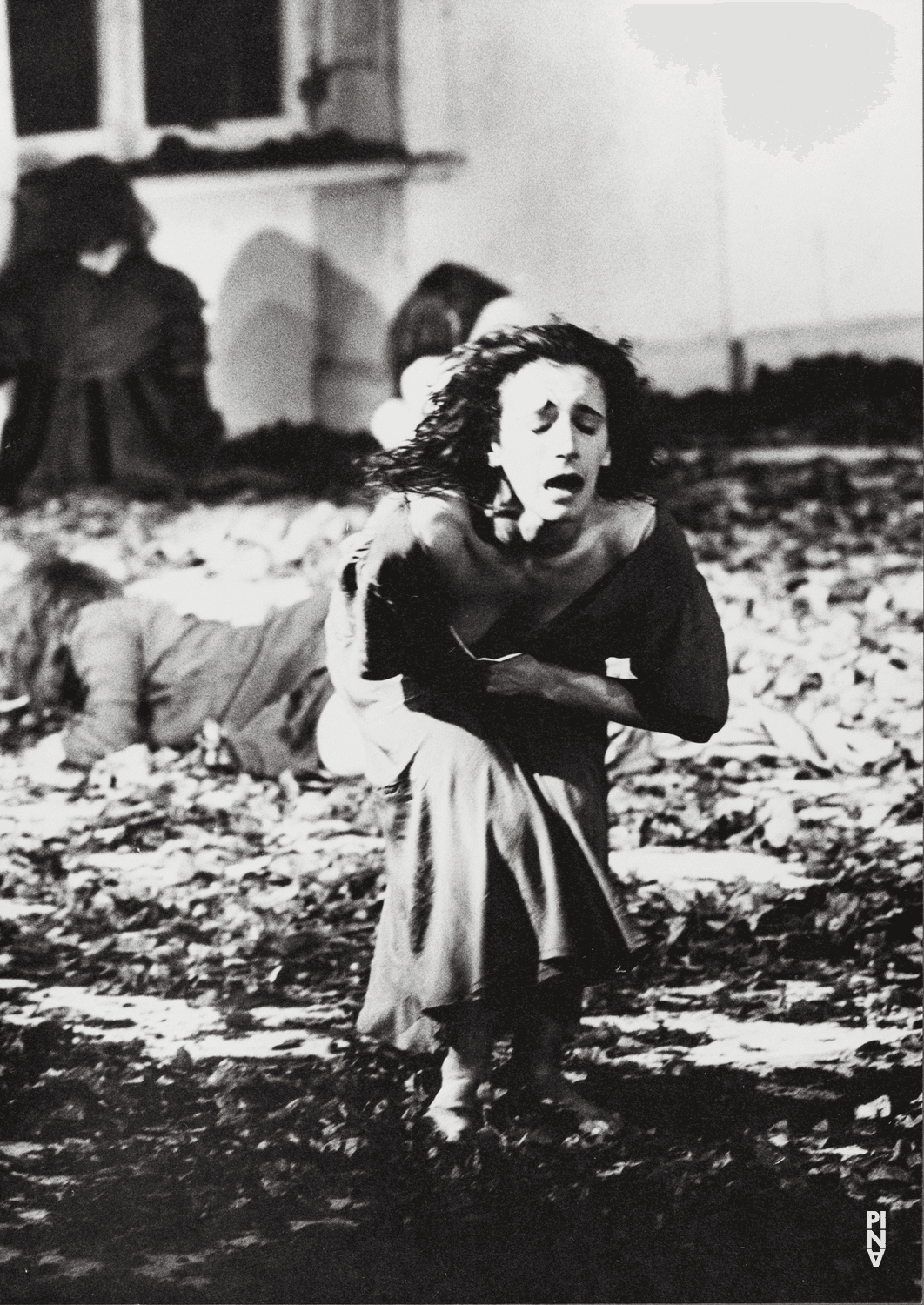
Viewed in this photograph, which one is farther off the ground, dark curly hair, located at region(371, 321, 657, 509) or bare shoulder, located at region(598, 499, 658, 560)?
dark curly hair, located at region(371, 321, 657, 509)

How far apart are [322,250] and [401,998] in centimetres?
142

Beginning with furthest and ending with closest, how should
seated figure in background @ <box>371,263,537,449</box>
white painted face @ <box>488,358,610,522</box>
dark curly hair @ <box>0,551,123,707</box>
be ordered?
dark curly hair @ <box>0,551,123,707</box> → seated figure in background @ <box>371,263,537,449</box> → white painted face @ <box>488,358,610,522</box>

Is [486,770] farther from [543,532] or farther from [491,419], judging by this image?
[491,419]

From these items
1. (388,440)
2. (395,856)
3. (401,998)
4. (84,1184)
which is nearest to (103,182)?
(388,440)

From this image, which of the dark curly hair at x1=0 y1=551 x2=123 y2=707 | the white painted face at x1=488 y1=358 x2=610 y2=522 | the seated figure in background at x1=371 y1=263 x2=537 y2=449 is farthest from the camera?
the dark curly hair at x1=0 y1=551 x2=123 y2=707

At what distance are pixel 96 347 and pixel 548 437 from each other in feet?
3.05

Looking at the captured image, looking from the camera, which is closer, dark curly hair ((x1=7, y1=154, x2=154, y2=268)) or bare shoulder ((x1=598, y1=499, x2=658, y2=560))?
bare shoulder ((x1=598, y1=499, x2=658, y2=560))

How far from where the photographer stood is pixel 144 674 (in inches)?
140

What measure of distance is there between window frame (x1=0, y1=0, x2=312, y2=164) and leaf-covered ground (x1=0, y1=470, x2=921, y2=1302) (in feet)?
2.22

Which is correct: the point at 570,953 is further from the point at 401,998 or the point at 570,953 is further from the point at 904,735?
the point at 904,735

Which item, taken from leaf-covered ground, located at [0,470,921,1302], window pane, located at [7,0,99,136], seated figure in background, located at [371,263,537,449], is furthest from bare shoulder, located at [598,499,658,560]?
window pane, located at [7,0,99,136]

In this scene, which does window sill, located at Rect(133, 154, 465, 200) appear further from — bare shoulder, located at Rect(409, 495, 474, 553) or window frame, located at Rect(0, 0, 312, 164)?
bare shoulder, located at Rect(409, 495, 474, 553)

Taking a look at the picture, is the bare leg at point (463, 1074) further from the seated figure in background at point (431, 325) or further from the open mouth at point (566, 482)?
the seated figure in background at point (431, 325)

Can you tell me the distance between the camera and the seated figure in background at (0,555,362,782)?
11.6ft
